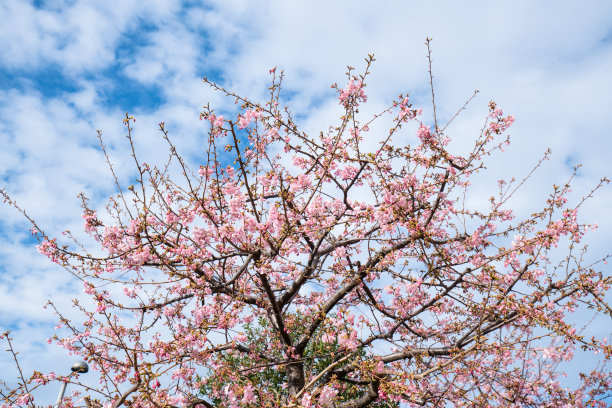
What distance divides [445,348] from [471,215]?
108 inches

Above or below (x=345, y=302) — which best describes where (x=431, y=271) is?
below

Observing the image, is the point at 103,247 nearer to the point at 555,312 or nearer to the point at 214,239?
the point at 214,239

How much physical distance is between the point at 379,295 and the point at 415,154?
126 inches

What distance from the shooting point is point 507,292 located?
7.82 meters

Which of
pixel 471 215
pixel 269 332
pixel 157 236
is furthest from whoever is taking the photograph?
pixel 269 332

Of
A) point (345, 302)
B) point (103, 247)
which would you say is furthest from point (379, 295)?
point (103, 247)

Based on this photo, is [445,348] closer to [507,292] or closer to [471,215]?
[507,292]

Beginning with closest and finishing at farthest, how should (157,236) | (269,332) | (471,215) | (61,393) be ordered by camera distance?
1. (157,236)
2. (61,393)
3. (471,215)
4. (269,332)

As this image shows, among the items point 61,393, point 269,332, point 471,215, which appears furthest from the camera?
point 269,332

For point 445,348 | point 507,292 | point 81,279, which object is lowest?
point 445,348

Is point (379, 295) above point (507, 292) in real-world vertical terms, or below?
above

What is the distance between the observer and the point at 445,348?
26.3 feet

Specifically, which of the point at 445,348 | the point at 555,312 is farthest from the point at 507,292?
the point at 445,348

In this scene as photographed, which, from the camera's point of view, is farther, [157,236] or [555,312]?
[555,312]
